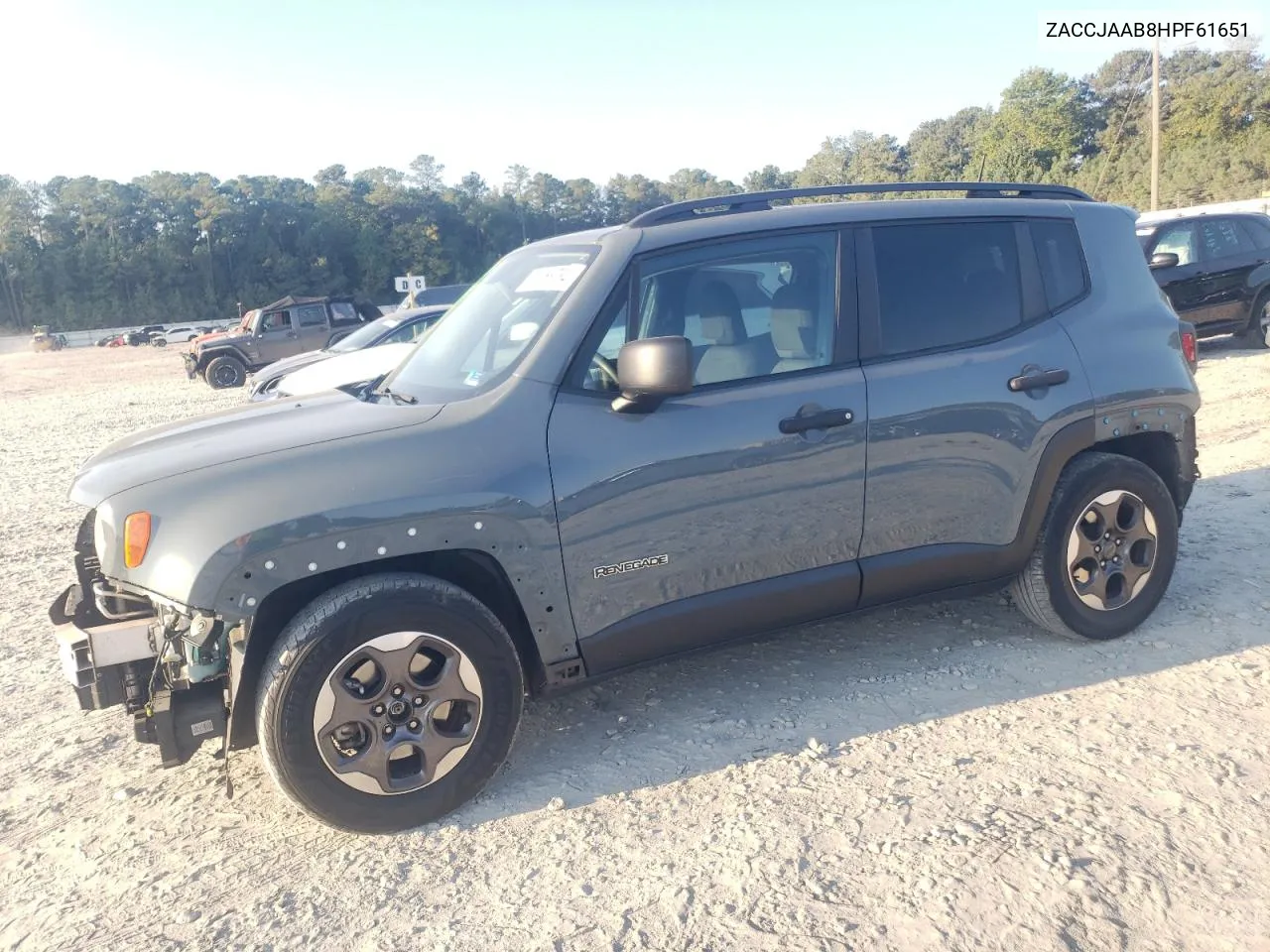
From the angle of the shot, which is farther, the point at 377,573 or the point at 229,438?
the point at 229,438

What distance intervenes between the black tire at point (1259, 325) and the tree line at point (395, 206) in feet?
140

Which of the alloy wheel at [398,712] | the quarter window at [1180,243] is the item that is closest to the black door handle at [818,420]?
the alloy wheel at [398,712]

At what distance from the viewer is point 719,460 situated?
128 inches

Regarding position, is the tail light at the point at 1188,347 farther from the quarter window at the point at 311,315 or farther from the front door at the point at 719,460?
the quarter window at the point at 311,315

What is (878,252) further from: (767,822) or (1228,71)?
(1228,71)

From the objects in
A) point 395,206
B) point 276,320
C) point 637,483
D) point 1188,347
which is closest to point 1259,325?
point 1188,347

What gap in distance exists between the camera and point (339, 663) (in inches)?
112

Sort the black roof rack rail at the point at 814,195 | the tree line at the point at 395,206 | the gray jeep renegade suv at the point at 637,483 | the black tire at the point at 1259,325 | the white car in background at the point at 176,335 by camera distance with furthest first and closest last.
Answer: the tree line at the point at 395,206 < the white car in background at the point at 176,335 < the black tire at the point at 1259,325 < the black roof rack rail at the point at 814,195 < the gray jeep renegade suv at the point at 637,483

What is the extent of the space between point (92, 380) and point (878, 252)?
1029 inches

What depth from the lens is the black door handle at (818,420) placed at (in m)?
3.35

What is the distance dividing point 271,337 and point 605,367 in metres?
20.1

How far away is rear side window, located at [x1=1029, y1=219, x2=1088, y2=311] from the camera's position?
3.96 metres

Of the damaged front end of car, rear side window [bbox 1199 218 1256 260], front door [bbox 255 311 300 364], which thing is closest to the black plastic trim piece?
the damaged front end of car

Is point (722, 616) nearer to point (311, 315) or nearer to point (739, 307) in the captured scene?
point (739, 307)
